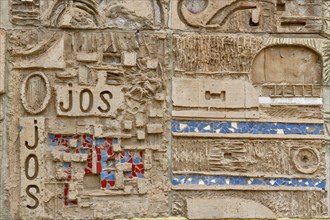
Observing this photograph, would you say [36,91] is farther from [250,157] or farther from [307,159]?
[307,159]

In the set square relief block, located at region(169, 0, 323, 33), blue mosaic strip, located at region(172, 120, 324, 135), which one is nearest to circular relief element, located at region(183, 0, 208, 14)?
square relief block, located at region(169, 0, 323, 33)

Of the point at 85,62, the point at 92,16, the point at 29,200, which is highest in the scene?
the point at 92,16

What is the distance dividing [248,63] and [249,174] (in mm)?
812

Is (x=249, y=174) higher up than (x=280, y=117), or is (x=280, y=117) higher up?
(x=280, y=117)

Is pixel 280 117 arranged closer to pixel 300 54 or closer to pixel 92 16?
pixel 300 54

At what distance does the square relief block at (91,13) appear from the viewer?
4.18 meters

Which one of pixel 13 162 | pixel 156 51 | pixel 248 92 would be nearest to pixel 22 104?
pixel 13 162

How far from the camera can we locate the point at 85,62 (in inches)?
165

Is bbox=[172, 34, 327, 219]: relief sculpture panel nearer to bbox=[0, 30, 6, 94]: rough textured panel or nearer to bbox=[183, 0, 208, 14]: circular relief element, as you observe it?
bbox=[183, 0, 208, 14]: circular relief element

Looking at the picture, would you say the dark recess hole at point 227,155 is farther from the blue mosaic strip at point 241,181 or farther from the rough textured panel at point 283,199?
the rough textured panel at point 283,199

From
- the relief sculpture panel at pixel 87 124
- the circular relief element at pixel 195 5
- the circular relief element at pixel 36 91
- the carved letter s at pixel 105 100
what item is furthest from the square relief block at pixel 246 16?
the circular relief element at pixel 36 91

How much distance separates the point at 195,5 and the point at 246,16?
389 millimetres

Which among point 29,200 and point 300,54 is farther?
point 300,54

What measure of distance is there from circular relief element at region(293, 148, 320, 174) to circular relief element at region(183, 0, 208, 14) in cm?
127
